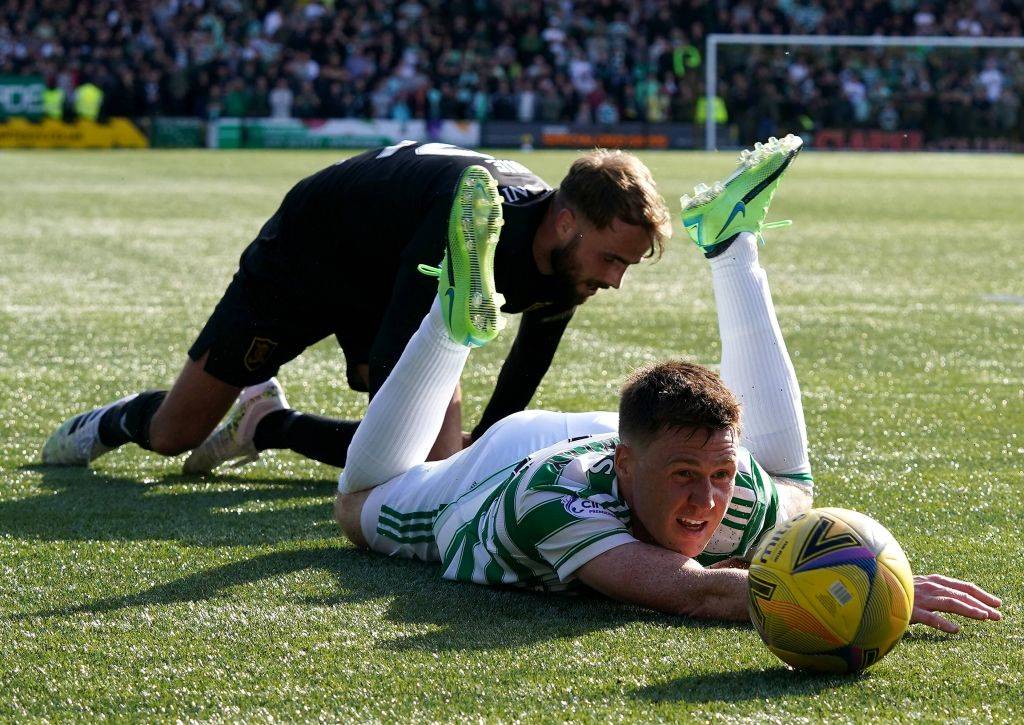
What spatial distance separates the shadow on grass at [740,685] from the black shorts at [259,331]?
7.78ft

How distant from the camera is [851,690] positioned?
9.29ft

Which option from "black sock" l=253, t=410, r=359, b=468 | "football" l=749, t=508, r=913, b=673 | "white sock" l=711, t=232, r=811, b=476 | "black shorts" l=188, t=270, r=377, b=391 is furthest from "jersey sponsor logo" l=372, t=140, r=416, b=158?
"football" l=749, t=508, r=913, b=673

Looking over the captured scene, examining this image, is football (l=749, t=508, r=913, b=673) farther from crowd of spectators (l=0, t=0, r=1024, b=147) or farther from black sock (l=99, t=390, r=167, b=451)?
crowd of spectators (l=0, t=0, r=1024, b=147)

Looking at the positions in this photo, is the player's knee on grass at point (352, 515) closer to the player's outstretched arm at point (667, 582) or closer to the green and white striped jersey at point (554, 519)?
the green and white striped jersey at point (554, 519)

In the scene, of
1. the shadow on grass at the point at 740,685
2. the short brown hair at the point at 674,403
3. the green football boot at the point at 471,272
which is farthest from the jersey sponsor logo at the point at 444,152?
the shadow on grass at the point at 740,685

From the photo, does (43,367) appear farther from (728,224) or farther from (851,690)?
(851,690)

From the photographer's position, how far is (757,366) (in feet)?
13.7

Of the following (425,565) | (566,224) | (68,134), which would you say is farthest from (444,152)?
(68,134)

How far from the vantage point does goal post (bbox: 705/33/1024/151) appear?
100 ft

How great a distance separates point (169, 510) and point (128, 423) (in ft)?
2.52

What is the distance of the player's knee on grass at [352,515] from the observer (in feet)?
12.8

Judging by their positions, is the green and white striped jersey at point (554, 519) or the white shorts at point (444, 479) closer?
the green and white striped jersey at point (554, 519)

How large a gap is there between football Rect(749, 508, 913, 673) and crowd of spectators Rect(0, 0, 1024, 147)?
27.8 m

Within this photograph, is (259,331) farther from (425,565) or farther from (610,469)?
(610,469)
